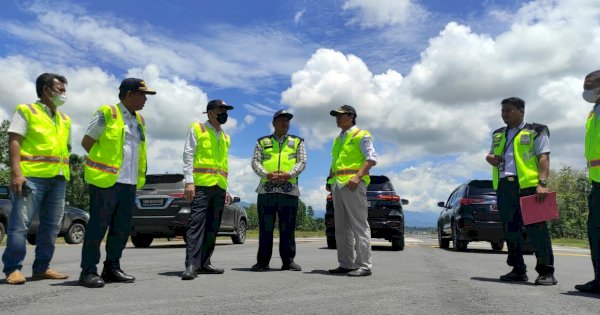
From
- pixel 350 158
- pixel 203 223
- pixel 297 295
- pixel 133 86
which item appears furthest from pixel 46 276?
pixel 350 158

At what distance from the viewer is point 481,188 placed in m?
12.9

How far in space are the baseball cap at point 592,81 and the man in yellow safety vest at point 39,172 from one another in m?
5.49

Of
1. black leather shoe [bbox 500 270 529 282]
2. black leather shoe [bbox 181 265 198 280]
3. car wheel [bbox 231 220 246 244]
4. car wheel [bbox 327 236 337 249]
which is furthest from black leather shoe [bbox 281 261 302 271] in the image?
car wheel [bbox 231 220 246 244]

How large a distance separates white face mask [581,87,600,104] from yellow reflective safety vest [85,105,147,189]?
4.82 m

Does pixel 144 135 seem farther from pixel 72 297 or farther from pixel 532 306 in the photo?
pixel 532 306

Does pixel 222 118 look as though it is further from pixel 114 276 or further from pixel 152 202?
pixel 152 202

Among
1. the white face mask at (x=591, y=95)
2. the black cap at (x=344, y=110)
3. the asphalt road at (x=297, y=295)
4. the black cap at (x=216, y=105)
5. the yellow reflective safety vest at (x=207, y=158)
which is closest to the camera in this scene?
the asphalt road at (x=297, y=295)

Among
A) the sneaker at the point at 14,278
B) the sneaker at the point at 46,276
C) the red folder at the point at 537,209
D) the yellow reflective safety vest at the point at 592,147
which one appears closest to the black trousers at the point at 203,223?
the sneaker at the point at 46,276

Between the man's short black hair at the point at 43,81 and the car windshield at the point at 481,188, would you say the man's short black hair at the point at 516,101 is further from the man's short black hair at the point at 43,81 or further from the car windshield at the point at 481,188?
the car windshield at the point at 481,188

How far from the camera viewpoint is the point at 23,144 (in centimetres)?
506

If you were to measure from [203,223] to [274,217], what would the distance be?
1.01 metres

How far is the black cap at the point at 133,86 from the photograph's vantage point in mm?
5410

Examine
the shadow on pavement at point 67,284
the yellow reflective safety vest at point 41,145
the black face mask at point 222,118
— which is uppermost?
the black face mask at point 222,118

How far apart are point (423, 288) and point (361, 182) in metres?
1.72
